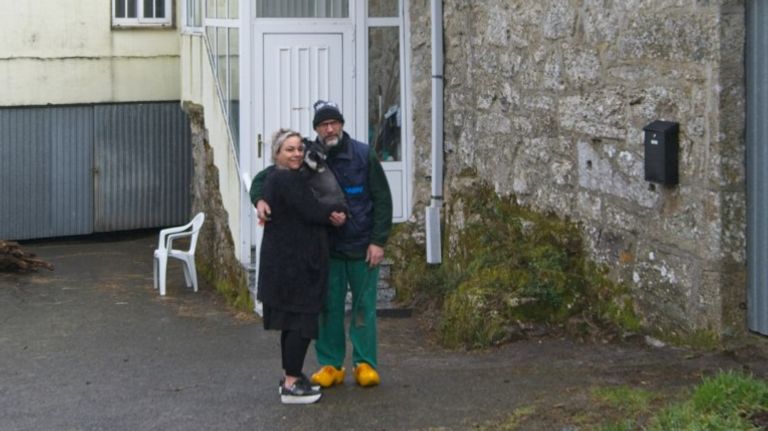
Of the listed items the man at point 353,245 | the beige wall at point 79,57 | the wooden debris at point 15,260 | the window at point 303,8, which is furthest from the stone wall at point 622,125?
the beige wall at point 79,57

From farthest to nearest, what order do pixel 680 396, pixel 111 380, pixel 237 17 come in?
1. pixel 237 17
2. pixel 111 380
3. pixel 680 396

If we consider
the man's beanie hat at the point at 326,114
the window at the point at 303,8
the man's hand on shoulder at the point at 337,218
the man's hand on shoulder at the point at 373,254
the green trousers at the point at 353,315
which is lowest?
the green trousers at the point at 353,315

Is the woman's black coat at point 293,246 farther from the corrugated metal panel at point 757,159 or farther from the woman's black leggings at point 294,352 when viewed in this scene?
the corrugated metal panel at point 757,159

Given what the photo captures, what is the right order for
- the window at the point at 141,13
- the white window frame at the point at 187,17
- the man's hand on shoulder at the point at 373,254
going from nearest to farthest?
the man's hand on shoulder at the point at 373,254 < the white window frame at the point at 187,17 < the window at the point at 141,13

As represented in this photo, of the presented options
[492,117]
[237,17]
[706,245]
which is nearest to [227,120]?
[237,17]

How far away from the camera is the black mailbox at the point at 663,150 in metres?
7.87

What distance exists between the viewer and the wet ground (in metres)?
7.27

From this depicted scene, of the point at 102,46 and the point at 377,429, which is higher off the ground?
the point at 102,46

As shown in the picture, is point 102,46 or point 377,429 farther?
point 102,46

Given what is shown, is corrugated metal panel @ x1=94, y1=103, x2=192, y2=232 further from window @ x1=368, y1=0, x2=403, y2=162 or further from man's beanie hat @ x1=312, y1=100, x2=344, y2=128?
man's beanie hat @ x1=312, y1=100, x2=344, y2=128

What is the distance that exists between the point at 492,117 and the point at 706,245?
3.11 metres

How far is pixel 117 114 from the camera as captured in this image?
18797 millimetres

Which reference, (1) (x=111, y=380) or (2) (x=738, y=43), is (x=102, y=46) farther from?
(2) (x=738, y=43)

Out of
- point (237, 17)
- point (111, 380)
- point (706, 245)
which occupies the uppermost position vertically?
point (237, 17)
